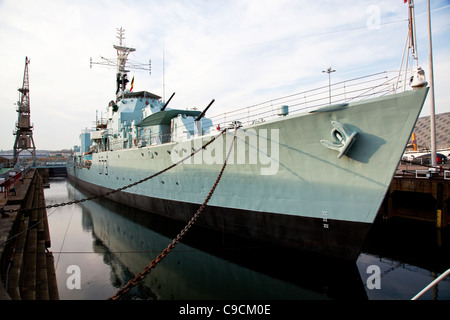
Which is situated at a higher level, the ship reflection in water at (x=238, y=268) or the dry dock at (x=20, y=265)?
the dry dock at (x=20, y=265)

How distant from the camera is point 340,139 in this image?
6090 millimetres

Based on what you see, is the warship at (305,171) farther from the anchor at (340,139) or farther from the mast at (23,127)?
the mast at (23,127)

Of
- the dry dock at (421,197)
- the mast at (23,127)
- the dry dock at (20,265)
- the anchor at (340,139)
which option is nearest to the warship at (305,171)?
the anchor at (340,139)

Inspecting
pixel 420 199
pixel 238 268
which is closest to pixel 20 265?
pixel 238 268

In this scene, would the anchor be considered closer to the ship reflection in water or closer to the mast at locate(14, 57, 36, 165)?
the ship reflection in water

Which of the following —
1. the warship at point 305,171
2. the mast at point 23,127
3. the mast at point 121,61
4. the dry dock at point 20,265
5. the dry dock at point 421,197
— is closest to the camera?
the dry dock at point 20,265

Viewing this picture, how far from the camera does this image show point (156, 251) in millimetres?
9148

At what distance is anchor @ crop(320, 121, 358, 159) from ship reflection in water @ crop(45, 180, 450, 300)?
320cm

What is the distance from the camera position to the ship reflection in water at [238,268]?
630 centimetres

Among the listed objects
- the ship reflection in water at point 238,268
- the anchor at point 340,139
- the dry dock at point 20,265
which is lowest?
the ship reflection in water at point 238,268

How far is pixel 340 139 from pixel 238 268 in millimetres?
4726

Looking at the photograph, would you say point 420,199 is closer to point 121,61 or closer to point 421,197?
point 421,197

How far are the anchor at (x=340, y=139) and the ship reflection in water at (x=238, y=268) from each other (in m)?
3.20

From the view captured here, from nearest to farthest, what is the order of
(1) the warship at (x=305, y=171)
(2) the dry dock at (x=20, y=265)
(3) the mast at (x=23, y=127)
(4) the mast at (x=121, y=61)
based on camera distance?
(2) the dry dock at (x=20, y=265) < (1) the warship at (x=305, y=171) < (4) the mast at (x=121, y=61) < (3) the mast at (x=23, y=127)
